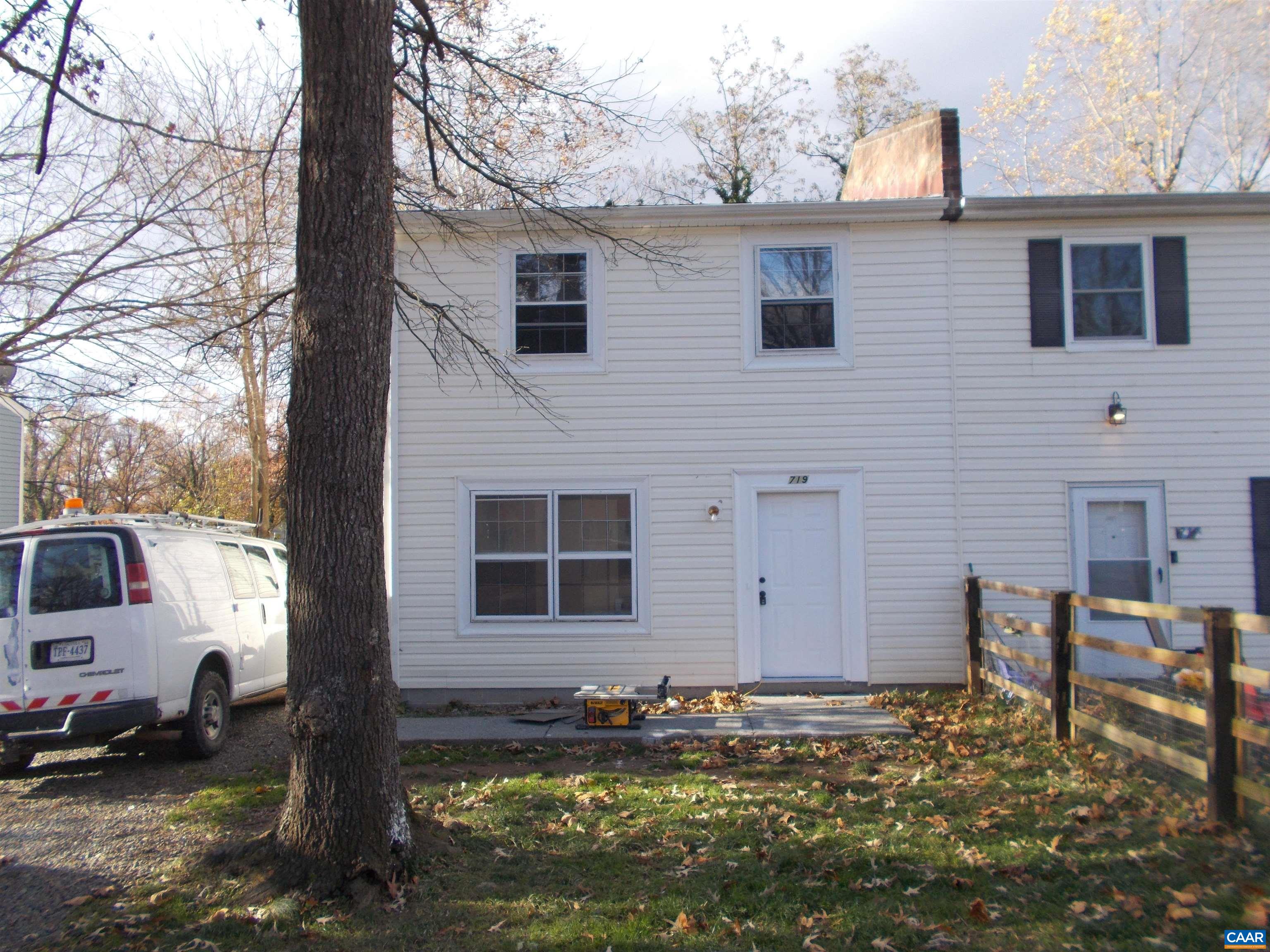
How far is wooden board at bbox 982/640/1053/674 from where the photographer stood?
7727 mm

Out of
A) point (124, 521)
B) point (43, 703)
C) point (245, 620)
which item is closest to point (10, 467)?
point (245, 620)

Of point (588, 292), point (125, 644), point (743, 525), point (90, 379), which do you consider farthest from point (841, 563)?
point (90, 379)

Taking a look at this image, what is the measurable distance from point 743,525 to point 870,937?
20.7ft

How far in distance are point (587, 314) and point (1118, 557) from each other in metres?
6.39

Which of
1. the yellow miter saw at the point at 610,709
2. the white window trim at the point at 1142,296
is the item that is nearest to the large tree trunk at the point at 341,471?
the yellow miter saw at the point at 610,709

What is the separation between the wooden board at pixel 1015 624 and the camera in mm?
7605

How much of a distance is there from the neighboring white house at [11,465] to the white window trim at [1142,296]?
Answer: 16640 millimetres

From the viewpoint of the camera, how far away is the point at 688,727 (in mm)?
8539

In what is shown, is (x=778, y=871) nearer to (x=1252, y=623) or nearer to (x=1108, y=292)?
(x=1252, y=623)

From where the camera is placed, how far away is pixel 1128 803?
571cm

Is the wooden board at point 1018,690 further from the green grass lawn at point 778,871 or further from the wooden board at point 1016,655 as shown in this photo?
the green grass lawn at point 778,871

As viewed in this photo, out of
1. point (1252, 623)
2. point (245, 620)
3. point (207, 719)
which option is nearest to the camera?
point (1252, 623)

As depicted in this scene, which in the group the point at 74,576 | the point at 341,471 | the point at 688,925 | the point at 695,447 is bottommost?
the point at 688,925

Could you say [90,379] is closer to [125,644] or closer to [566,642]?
[125,644]
